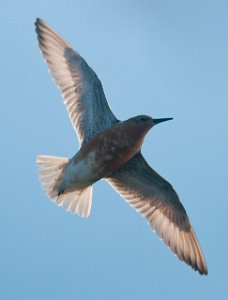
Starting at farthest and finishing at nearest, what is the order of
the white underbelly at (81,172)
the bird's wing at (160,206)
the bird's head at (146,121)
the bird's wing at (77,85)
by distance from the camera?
the bird's wing at (160,206) < the bird's wing at (77,85) < the bird's head at (146,121) < the white underbelly at (81,172)

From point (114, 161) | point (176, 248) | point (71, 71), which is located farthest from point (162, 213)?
point (71, 71)

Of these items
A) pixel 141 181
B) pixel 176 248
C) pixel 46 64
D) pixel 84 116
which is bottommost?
pixel 176 248

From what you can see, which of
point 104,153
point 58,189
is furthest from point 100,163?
point 58,189

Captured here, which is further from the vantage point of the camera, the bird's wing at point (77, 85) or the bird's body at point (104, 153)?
the bird's wing at point (77, 85)

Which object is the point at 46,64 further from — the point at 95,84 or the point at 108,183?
the point at 108,183

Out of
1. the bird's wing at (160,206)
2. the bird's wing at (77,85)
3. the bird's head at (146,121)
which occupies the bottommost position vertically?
the bird's wing at (160,206)

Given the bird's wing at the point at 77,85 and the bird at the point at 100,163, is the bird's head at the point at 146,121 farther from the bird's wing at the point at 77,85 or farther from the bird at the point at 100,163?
the bird's wing at the point at 77,85

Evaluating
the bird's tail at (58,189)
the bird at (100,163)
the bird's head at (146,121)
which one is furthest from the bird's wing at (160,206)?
the bird's head at (146,121)

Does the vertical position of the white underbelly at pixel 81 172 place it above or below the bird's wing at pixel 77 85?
below
